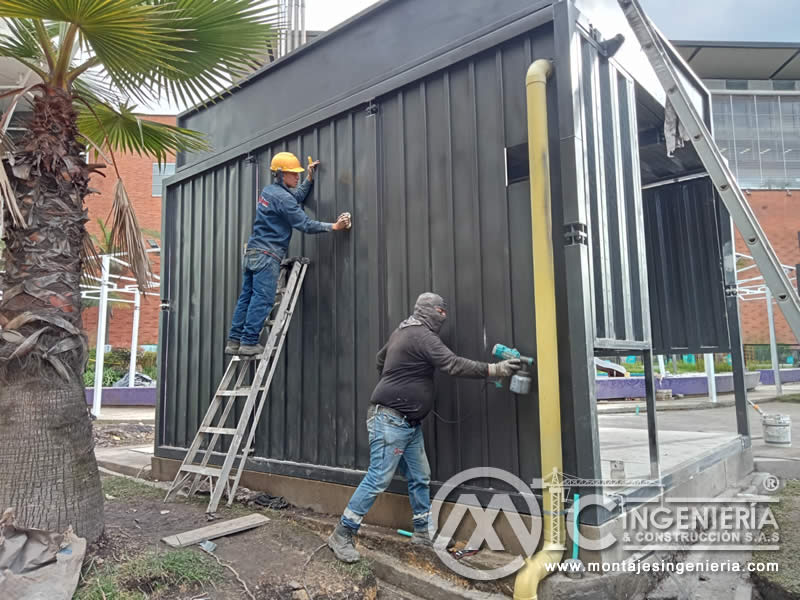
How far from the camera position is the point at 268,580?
3.65 meters

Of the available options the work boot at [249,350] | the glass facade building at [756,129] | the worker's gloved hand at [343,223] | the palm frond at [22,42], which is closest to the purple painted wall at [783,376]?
the glass facade building at [756,129]

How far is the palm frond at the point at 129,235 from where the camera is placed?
452 cm

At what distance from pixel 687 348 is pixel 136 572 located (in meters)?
6.28

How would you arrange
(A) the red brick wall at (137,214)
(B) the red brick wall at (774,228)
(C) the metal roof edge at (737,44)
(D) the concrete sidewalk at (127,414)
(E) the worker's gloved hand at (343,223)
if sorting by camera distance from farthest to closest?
(B) the red brick wall at (774,228) < (A) the red brick wall at (137,214) < (C) the metal roof edge at (737,44) < (D) the concrete sidewalk at (127,414) < (E) the worker's gloved hand at (343,223)

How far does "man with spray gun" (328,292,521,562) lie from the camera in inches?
156

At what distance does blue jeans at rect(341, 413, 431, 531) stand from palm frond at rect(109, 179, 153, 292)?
88.4 inches

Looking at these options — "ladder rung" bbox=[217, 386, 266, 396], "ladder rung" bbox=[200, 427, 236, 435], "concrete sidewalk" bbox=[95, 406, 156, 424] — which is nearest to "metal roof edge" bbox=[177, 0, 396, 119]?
"ladder rung" bbox=[217, 386, 266, 396]

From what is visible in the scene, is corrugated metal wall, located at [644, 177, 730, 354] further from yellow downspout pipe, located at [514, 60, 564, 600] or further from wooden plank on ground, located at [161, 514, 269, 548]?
wooden plank on ground, located at [161, 514, 269, 548]

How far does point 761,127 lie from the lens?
28.6 m

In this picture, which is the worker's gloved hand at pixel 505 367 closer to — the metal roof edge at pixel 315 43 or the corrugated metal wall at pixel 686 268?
the metal roof edge at pixel 315 43

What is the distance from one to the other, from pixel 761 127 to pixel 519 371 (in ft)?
104

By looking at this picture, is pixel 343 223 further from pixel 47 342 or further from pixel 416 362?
pixel 47 342

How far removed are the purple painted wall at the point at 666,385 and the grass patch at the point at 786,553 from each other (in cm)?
1069

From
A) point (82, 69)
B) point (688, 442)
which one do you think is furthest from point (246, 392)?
point (688, 442)
